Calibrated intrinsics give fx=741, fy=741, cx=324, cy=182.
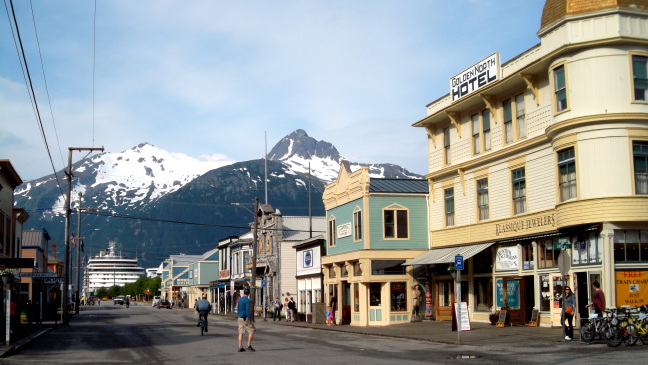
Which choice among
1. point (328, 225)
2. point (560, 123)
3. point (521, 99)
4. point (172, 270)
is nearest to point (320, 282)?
point (328, 225)

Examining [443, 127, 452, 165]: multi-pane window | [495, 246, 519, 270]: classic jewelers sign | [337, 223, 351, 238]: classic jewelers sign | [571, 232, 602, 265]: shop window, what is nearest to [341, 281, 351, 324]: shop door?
[337, 223, 351, 238]: classic jewelers sign

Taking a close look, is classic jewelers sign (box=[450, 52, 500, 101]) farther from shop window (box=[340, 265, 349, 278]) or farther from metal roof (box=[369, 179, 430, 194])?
shop window (box=[340, 265, 349, 278])

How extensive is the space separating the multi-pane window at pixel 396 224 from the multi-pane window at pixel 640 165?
55.9 ft

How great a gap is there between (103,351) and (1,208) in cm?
2194

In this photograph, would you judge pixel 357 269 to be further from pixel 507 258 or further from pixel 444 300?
pixel 507 258

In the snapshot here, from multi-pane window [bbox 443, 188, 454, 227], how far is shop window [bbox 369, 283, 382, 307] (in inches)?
225

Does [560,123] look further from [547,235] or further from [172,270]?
[172,270]

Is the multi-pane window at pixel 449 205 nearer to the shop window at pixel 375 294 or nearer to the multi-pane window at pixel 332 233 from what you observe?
the shop window at pixel 375 294

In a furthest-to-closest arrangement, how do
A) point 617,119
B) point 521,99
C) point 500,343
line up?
1. point 521,99
2. point 617,119
3. point 500,343

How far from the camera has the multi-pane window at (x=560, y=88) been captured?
2822 centimetres

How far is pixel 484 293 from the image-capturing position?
3566 centimetres

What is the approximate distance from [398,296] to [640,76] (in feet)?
63.6

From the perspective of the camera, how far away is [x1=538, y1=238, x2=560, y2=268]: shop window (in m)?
29.9

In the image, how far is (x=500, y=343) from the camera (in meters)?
24.7
